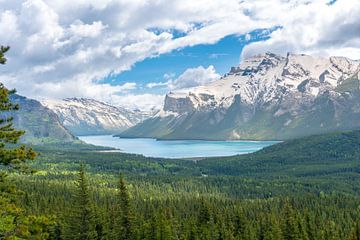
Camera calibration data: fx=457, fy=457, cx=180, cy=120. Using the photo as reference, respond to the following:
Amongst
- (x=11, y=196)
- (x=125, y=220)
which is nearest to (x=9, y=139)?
(x=11, y=196)

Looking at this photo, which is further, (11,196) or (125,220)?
(125,220)

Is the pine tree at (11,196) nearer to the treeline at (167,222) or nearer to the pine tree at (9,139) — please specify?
the pine tree at (9,139)

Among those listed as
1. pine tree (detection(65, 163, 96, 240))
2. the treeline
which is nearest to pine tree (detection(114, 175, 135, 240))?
the treeline

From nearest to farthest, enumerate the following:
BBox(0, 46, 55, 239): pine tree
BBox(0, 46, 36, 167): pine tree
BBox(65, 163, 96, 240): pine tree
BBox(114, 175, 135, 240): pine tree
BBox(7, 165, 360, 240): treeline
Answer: BBox(0, 46, 55, 239): pine tree < BBox(0, 46, 36, 167): pine tree < BBox(65, 163, 96, 240): pine tree < BBox(7, 165, 360, 240): treeline < BBox(114, 175, 135, 240): pine tree

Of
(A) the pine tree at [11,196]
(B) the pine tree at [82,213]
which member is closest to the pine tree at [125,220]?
(B) the pine tree at [82,213]

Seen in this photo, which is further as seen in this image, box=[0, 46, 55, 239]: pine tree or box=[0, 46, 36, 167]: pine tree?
box=[0, 46, 36, 167]: pine tree

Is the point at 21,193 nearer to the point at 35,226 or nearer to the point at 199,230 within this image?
the point at 35,226

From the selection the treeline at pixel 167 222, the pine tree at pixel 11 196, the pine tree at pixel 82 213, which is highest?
the pine tree at pixel 11 196

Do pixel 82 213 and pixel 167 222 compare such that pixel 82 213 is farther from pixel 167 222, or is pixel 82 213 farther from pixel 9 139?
pixel 9 139

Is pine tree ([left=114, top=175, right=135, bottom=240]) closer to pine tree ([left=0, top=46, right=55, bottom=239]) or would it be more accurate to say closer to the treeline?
the treeline

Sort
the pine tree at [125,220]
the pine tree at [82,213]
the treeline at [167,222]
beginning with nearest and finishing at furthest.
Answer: the pine tree at [82,213]
the treeline at [167,222]
the pine tree at [125,220]

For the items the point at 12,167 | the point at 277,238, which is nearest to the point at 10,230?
the point at 12,167

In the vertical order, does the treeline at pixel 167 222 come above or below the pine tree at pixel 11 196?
below

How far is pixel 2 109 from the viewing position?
33.1 metres
